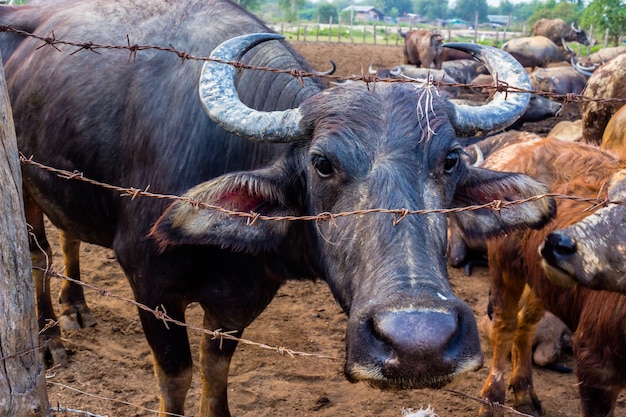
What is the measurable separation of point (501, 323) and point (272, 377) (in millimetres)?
1556

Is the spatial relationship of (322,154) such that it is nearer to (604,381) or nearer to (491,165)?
(604,381)

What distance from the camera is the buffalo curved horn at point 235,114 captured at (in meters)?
2.49

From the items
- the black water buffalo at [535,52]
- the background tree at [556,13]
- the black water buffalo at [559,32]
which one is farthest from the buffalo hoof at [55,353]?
the background tree at [556,13]

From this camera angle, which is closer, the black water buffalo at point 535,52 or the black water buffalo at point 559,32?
the black water buffalo at point 535,52

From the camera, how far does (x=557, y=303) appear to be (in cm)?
355

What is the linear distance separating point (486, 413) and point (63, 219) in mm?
2853

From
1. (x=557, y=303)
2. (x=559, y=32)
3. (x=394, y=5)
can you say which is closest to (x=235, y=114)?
(x=557, y=303)

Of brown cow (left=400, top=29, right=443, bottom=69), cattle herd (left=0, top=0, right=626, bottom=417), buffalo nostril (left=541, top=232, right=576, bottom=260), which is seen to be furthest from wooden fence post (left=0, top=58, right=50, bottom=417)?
brown cow (left=400, top=29, right=443, bottom=69)

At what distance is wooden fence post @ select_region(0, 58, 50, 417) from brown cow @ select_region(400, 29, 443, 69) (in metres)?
19.3

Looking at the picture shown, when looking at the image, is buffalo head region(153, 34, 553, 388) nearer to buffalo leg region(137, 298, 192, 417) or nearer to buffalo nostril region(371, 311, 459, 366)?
buffalo nostril region(371, 311, 459, 366)

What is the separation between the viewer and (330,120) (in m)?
2.41

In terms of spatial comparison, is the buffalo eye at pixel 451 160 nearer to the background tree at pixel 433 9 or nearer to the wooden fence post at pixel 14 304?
the wooden fence post at pixel 14 304

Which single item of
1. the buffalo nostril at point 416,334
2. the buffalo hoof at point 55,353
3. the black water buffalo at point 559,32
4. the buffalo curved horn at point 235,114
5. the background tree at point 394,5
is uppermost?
the background tree at point 394,5

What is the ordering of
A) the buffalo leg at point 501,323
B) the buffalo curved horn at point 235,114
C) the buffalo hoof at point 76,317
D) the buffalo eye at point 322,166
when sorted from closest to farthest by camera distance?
the buffalo eye at point 322,166 < the buffalo curved horn at point 235,114 < the buffalo leg at point 501,323 < the buffalo hoof at point 76,317
